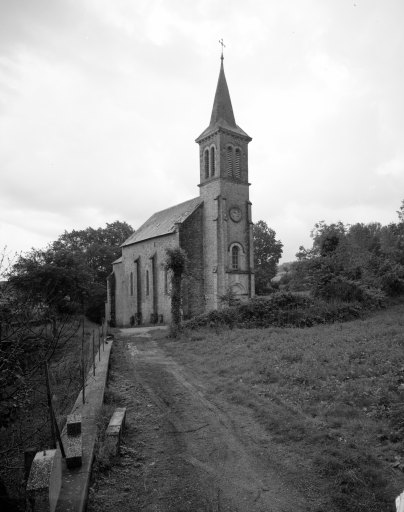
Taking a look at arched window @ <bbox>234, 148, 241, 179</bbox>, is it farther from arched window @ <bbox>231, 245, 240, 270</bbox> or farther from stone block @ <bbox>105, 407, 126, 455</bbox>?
stone block @ <bbox>105, 407, 126, 455</bbox>

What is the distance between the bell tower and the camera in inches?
1100

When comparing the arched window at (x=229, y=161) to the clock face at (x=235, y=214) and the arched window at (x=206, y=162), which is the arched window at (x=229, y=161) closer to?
the arched window at (x=206, y=162)

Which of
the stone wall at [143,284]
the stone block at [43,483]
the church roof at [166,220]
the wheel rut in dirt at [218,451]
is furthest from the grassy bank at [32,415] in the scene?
the church roof at [166,220]

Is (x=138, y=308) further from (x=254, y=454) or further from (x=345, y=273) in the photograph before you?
(x=254, y=454)

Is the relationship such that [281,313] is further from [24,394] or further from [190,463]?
[24,394]

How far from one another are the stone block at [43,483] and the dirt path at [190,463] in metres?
0.84

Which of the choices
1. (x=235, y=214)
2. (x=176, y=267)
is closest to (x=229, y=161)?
(x=235, y=214)

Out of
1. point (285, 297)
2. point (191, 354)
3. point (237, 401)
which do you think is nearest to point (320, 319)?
point (285, 297)

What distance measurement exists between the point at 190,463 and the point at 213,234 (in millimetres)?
23444

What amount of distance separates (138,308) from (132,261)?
524 centimetres

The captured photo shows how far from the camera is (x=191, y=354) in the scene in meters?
13.5

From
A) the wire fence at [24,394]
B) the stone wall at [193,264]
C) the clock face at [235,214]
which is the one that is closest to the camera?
the wire fence at [24,394]

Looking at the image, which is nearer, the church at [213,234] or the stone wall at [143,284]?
the church at [213,234]

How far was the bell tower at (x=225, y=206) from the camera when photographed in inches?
1100
